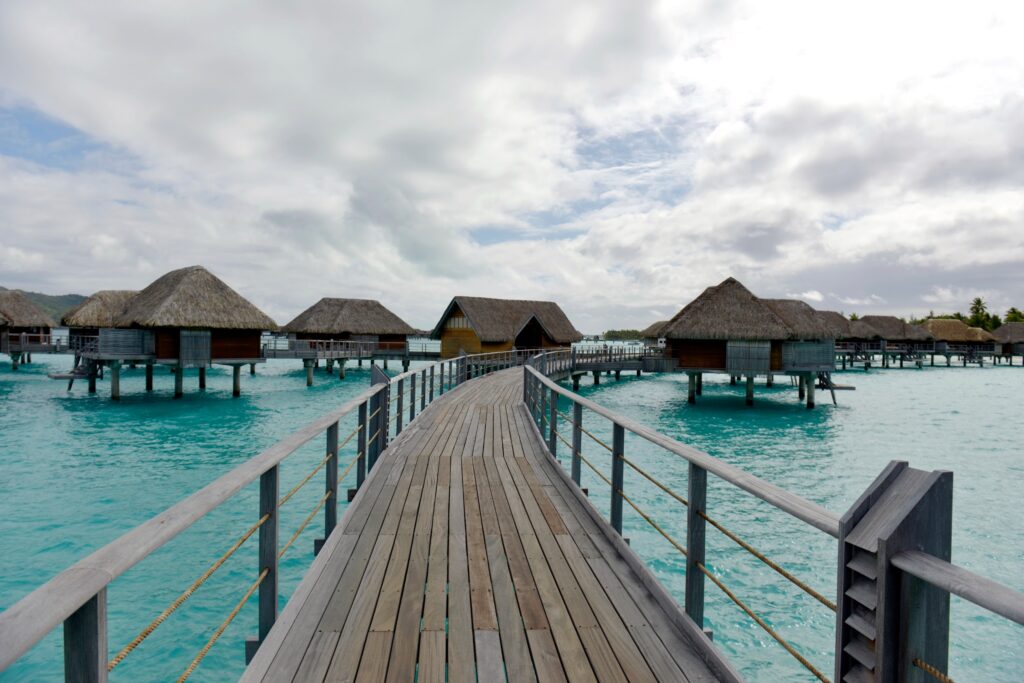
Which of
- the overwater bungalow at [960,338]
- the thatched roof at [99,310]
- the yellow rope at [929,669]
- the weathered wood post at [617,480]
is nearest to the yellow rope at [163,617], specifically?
the yellow rope at [929,669]

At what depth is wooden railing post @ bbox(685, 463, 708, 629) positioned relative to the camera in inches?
108

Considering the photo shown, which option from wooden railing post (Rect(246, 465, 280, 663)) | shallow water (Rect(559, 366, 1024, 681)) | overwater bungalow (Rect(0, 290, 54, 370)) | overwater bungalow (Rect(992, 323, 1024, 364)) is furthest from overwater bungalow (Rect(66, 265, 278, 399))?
overwater bungalow (Rect(992, 323, 1024, 364))

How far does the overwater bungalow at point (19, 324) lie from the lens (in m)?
35.4

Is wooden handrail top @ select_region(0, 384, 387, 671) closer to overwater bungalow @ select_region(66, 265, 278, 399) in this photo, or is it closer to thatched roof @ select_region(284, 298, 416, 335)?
overwater bungalow @ select_region(66, 265, 278, 399)

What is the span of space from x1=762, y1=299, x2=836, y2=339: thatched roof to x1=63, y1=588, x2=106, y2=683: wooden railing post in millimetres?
28113

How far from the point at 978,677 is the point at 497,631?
19.4ft

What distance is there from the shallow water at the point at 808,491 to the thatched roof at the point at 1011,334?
141 feet

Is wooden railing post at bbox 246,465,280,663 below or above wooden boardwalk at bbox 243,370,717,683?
above

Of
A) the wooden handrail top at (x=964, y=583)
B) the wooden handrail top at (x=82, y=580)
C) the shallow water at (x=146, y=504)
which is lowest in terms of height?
the shallow water at (x=146, y=504)

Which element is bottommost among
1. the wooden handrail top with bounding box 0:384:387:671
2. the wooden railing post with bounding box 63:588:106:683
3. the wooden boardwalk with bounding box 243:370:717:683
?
the wooden boardwalk with bounding box 243:370:717:683

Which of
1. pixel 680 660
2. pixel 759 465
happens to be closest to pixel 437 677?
pixel 680 660

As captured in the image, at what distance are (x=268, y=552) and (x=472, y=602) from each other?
3.83 feet

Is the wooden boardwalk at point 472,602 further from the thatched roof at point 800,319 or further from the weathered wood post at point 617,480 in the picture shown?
the thatched roof at point 800,319

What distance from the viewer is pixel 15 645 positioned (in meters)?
1.04
